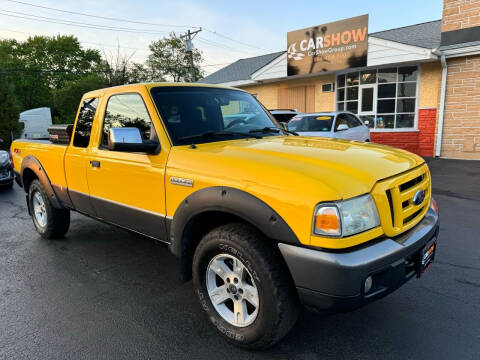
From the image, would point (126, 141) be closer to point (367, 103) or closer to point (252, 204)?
point (252, 204)

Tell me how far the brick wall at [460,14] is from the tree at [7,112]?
23.1 m

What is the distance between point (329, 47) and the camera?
13.8 m

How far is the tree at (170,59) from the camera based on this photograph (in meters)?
48.1

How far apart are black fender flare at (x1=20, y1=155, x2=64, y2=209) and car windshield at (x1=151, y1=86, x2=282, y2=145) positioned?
2269 mm

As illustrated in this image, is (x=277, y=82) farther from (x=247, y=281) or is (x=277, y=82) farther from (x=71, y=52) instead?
(x=71, y=52)

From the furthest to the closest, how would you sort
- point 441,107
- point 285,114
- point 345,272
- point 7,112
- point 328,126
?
point 7,112, point 285,114, point 441,107, point 328,126, point 345,272

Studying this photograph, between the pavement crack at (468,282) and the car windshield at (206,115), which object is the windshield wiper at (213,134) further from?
the pavement crack at (468,282)

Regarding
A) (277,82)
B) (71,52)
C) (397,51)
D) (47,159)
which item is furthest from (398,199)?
(71,52)

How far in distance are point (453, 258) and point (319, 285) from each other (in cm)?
279

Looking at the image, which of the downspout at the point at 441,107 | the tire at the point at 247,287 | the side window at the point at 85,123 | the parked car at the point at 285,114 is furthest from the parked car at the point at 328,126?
the tire at the point at 247,287

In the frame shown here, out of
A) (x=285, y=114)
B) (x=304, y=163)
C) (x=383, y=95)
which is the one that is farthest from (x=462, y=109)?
(x=304, y=163)

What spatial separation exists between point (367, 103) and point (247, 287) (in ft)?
43.4

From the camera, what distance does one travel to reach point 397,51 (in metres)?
11.9

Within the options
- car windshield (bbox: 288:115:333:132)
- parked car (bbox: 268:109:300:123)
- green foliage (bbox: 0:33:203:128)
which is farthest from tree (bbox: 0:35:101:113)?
car windshield (bbox: 288:115:333:132)
